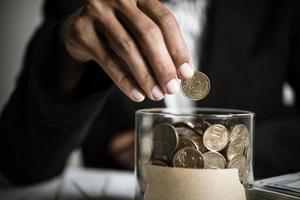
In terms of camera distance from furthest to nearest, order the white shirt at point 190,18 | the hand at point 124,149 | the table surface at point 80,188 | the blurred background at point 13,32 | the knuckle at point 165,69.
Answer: the blurred background at point 13,32 → the white shirt at point 190,18 → the hand at point 124,149 → the table surface at point 80,188 → the knuckle at point 165,69

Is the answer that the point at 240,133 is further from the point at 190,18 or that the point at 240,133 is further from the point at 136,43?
the point at 190,18

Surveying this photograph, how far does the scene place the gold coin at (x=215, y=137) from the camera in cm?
49

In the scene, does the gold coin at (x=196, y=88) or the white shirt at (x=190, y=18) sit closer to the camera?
the gold coin at (x=196, y=88)

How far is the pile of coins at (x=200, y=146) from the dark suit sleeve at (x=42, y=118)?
208 mm

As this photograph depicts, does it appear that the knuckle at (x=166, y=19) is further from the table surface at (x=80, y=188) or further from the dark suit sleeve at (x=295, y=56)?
the dark suit sleeve at (x=295, y=56)

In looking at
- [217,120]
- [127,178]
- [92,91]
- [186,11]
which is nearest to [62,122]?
[92,91]

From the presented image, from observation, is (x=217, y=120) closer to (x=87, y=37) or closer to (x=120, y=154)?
(x=87, y=37)

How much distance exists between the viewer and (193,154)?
495 millimetres

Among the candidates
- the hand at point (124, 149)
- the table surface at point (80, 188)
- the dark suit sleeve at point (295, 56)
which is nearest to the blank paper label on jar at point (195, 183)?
the table surface at point (80, 188)

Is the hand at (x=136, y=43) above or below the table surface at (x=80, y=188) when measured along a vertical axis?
above

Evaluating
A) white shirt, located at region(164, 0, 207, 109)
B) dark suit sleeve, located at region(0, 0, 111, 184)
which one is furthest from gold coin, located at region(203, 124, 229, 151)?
white shirt, located at region(164, 0, 207, 109)

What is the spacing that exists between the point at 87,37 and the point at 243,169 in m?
0.24

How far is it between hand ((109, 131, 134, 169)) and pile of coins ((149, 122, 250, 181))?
556 mm

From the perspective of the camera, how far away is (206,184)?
0.50 metres
